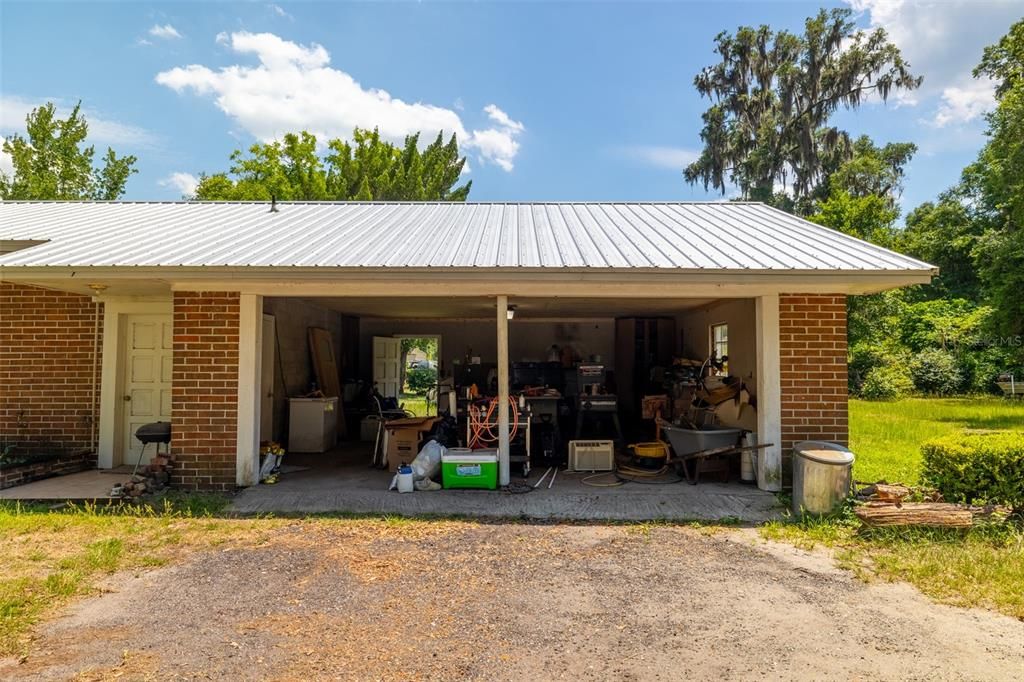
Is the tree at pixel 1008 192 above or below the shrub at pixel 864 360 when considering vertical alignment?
above

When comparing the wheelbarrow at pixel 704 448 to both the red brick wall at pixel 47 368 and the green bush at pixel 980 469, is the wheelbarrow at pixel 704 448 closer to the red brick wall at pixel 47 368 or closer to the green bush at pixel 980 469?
the green bush at pixel 980 469

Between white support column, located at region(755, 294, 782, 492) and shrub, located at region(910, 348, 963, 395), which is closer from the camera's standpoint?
white support column, located at region(755, 294, 782, 492)

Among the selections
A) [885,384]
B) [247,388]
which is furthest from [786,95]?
[247,388]

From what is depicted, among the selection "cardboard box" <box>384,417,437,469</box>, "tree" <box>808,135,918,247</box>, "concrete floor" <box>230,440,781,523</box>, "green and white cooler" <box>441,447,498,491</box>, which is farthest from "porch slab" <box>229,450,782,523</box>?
"tree" <box>808,135,918,247</box>

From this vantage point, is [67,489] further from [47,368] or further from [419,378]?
[419,378]

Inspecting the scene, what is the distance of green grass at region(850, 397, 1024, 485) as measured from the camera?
25.1ft

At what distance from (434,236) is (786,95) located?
86.6 ft

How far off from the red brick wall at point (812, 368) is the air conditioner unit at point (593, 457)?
7.18 feet

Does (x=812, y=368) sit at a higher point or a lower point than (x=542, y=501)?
higher

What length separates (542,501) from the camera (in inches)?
237

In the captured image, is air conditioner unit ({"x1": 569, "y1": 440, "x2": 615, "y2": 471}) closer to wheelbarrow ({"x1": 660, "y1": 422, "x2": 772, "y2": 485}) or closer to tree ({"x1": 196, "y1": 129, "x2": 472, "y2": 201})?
wheelbarrow ({"x1": 660, "y1": 422, "x2": 772, "y2": 485})

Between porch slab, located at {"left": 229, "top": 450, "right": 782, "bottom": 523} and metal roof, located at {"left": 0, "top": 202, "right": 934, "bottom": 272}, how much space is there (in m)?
2.42

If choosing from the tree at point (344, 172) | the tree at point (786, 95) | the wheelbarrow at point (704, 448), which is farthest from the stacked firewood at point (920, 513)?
the tree at point (786, 95)

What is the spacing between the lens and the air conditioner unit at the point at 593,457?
7.59 meters
